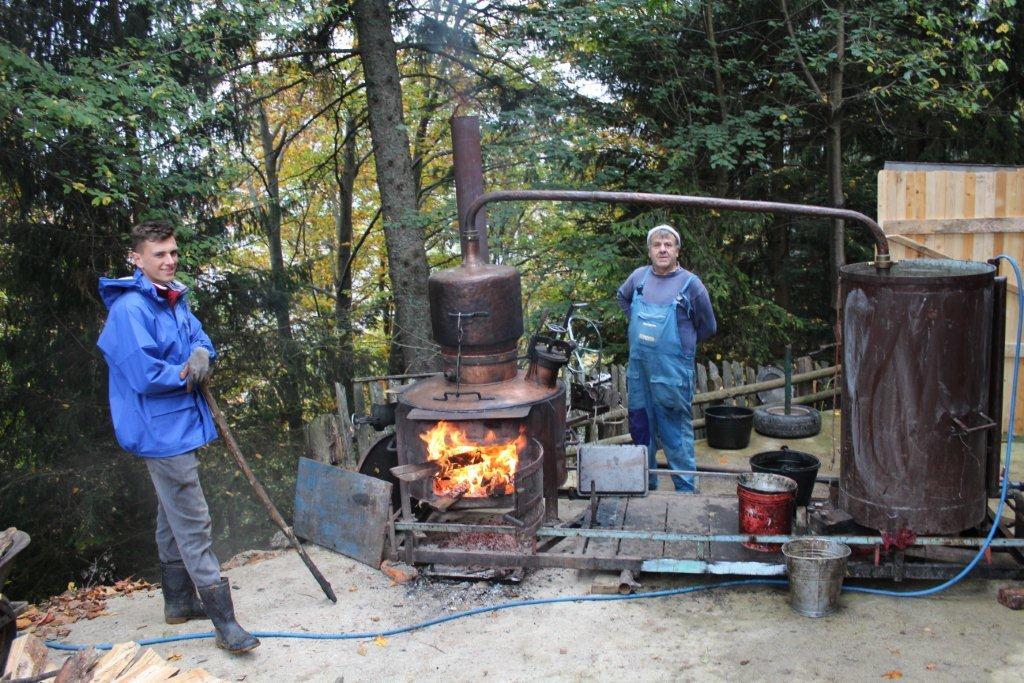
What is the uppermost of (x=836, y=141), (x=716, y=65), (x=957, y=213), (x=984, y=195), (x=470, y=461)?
(x=716, y=65)

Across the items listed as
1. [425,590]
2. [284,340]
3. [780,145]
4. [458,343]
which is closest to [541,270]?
[284,340]

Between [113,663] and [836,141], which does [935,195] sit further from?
[113,663]

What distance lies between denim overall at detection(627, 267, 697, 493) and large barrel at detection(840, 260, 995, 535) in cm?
137

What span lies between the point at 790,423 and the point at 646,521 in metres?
2.93

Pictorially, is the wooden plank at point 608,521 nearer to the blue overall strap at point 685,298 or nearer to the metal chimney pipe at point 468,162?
the blue overall strap at point 685,298

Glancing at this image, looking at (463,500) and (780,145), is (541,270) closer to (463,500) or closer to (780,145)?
(780,145)

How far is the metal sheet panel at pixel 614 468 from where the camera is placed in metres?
5.12

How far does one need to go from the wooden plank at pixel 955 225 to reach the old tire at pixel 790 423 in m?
1.84

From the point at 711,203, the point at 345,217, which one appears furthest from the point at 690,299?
the point at 345,217

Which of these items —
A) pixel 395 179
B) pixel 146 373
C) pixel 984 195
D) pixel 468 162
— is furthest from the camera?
pixel 395 179

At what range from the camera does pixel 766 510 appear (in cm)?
451

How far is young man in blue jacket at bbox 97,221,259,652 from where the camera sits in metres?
3.79

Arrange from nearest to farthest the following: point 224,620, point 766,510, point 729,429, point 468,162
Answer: point 224,620, point 766,510, point 468,162, point 729,429

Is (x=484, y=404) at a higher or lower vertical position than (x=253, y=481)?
higher
